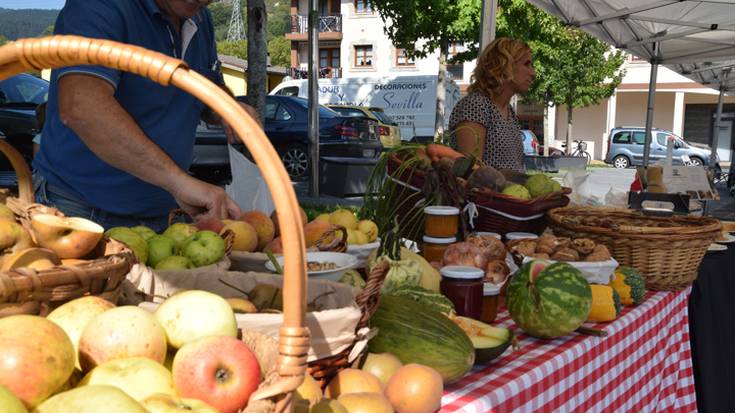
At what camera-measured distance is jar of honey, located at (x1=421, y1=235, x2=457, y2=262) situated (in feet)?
7.35

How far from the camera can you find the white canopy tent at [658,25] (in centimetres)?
564

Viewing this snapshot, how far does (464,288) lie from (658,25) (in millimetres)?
6069

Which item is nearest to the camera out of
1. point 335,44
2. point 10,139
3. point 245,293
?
point 245,293

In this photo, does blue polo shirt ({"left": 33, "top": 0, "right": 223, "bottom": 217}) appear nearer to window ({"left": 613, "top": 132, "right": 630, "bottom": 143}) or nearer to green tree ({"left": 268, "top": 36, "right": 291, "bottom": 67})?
window ({"left": 613, "top": 132, "right": 630, "bottom": 143})

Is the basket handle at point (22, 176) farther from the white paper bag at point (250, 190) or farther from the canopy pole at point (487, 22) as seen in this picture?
the canopy pole at point (487, 22)

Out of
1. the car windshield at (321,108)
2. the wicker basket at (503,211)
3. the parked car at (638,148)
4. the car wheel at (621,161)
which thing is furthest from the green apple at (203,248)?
the car wheel at (621,161)

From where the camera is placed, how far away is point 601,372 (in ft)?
6.33

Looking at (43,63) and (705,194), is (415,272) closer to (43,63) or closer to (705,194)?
(43,63)

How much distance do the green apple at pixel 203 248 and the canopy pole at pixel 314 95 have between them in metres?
7.50

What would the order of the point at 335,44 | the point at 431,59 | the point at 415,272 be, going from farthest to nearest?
the point at 335,44
the point at 431,59
the point at 415,272

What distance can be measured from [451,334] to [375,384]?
0.93 ft

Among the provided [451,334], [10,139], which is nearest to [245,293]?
[451,334]

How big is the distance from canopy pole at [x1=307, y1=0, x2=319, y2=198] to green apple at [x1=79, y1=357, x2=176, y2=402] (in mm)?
8404

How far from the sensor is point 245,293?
146cm
